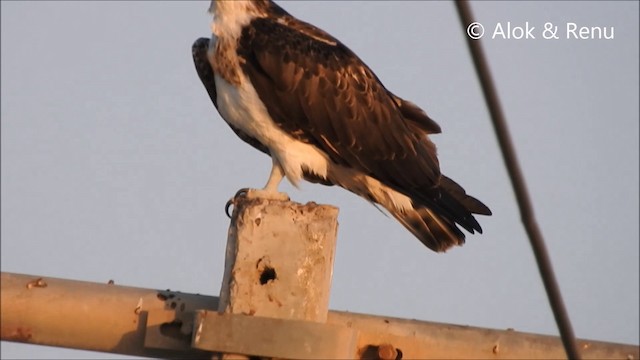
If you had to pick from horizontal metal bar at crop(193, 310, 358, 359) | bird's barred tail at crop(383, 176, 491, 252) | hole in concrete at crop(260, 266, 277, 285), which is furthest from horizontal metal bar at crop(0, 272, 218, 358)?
bird's barred tail at crop(383, 176, 491, 252)

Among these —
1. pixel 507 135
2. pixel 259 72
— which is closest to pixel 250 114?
pixel 259 72

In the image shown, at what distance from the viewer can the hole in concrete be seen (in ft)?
20.3

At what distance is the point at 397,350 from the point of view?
6262mm

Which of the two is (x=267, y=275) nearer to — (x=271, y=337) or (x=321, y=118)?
(x=271, y=337)

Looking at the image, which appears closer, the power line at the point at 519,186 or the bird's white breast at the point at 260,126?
the power line at the point at 519,186

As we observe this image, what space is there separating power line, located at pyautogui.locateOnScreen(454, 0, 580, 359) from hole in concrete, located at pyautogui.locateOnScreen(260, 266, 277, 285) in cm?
179

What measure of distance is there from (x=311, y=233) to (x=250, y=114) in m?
2.24

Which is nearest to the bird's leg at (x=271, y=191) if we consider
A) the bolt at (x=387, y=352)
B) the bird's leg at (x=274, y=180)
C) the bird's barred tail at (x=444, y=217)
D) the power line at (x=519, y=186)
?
the bird's leg at (x=274, y=180)

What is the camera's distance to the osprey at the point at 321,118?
27.6 feet

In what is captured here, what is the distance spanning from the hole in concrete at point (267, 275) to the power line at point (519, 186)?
5.87 ft

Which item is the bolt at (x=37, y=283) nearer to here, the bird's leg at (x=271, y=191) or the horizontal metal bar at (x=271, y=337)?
the horizontal metal bar at (x=271, y=337)

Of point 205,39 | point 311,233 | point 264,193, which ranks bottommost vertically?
point 311,233

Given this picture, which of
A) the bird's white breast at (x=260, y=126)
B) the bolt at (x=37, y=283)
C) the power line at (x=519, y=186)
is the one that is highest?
the bird's white breast at (x=260, y=126)

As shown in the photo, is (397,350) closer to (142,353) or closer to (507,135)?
(142,353)
